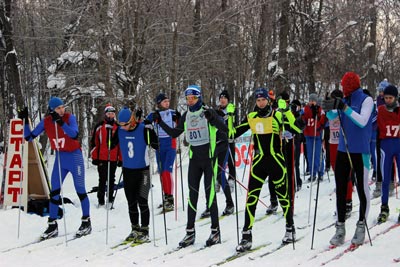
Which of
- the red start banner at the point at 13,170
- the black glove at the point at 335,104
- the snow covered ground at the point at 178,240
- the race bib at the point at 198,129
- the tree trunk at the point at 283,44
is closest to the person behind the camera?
the black glove at the point at 335,104

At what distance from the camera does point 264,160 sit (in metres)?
5.23

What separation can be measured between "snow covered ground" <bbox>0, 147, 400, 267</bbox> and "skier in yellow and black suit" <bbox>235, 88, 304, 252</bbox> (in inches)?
15.9

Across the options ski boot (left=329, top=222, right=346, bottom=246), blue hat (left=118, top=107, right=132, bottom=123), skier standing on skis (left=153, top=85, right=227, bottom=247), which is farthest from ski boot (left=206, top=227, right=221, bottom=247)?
blue hat (left=118, top=107, right=132, bottom=123)

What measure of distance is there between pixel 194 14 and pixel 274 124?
778 cm

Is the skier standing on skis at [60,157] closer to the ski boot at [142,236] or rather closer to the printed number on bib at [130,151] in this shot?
the printed number on bib at [130,151]

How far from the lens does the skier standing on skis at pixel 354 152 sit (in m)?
4.94

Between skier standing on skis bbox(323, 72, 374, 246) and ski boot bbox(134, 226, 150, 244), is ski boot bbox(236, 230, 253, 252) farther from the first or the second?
ski boot bbox(134, 226, 150, 244)

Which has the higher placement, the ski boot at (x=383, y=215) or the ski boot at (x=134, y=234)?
the ski boot at (x=383, y=215)

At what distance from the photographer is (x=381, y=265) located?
14.4 feet

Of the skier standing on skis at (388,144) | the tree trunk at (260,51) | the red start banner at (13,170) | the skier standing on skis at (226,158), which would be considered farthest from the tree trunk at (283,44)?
the red start banner at (13,170)

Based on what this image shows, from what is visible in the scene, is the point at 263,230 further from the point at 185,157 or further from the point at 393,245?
the point at 185,157

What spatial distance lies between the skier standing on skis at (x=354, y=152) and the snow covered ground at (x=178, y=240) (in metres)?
0.27

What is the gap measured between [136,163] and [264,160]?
178cm

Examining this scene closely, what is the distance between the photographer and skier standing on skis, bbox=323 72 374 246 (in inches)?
195
